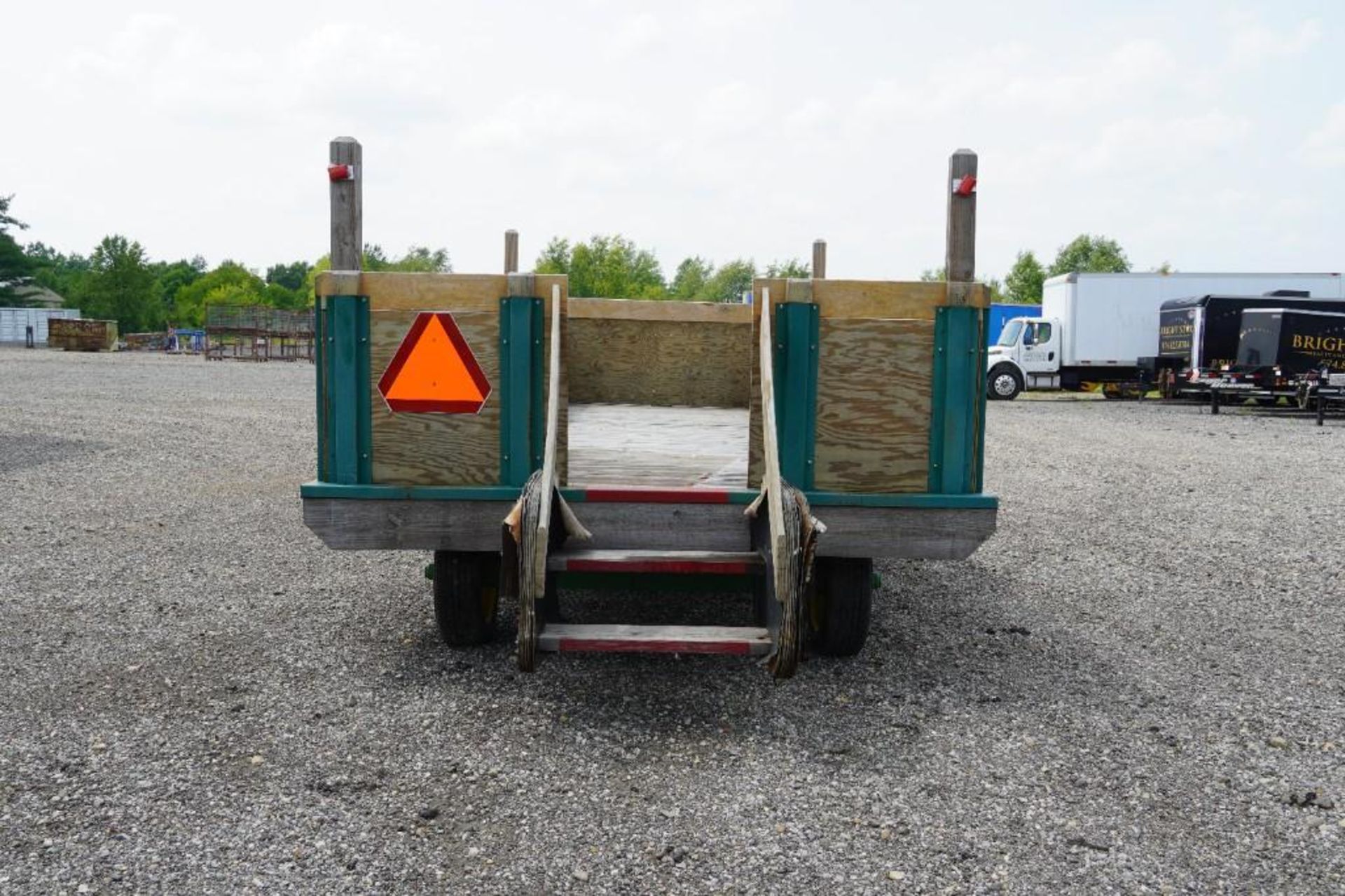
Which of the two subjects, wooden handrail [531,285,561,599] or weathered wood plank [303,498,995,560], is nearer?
wooden handrail [531,285,561,599]

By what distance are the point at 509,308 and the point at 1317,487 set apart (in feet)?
33.1

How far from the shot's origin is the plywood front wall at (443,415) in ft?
14.9

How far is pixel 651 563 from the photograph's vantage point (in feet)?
14.3

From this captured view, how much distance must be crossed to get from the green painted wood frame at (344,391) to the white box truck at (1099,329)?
26788 mm

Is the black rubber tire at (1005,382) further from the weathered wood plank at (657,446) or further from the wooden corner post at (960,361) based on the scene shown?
the wooden corner post at (960,361)

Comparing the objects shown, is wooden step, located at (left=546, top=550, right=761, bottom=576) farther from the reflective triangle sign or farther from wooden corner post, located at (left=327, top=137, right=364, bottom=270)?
wooden corner post, located at (left=327, top=137, right=364, bottom=270)

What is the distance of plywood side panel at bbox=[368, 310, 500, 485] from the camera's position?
4.62 metres

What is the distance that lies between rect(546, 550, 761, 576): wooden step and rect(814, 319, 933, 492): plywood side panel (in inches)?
19.7

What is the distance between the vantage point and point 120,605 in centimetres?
598

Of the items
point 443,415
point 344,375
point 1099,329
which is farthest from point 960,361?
point 1099,329

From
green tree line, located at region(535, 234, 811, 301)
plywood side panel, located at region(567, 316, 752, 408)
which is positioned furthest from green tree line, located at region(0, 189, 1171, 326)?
plywood side panel, located at region(567, 316, 752, 408)

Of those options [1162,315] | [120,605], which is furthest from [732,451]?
[1162,315]

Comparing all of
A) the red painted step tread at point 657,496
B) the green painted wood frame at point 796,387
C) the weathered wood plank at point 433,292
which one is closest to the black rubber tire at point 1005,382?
the green painted wood frame at point 796,387

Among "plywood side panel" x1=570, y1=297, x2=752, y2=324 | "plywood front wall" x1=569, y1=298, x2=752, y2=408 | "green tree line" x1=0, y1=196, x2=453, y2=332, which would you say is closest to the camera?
"plywood side panel" x1=570, y1=297, x2=752, y2=324
